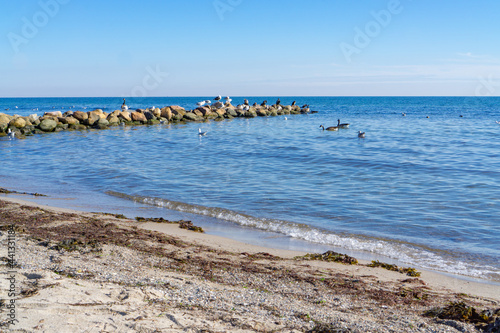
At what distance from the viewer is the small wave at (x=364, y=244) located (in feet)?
24.2

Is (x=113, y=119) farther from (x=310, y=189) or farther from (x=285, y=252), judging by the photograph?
(x=285, y=252)

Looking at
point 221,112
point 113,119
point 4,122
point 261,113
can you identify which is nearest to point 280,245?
point 4,122

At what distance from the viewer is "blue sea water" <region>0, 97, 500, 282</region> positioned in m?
8.86

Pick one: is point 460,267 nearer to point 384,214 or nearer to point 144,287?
point 384,214

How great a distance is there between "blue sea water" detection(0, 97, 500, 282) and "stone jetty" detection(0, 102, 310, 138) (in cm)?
719

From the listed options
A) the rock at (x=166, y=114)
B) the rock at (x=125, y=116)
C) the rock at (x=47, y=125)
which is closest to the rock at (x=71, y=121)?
the rock at (x=47, y=125)

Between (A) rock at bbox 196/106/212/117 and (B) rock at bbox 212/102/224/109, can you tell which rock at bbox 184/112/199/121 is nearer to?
(A) rock at bbox 196/106/212/117

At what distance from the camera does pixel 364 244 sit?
862 centimetres

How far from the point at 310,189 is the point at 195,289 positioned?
8.40 m

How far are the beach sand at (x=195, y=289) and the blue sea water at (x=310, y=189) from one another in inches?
51.6

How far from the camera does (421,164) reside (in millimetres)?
18172

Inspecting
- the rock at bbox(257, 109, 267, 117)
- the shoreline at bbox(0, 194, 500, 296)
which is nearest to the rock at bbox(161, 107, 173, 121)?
the rock at bbox(257, 109, 267, 117)

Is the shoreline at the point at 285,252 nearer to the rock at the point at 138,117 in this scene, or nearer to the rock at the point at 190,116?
the rock at the point at 138,117

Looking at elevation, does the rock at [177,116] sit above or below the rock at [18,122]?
above
